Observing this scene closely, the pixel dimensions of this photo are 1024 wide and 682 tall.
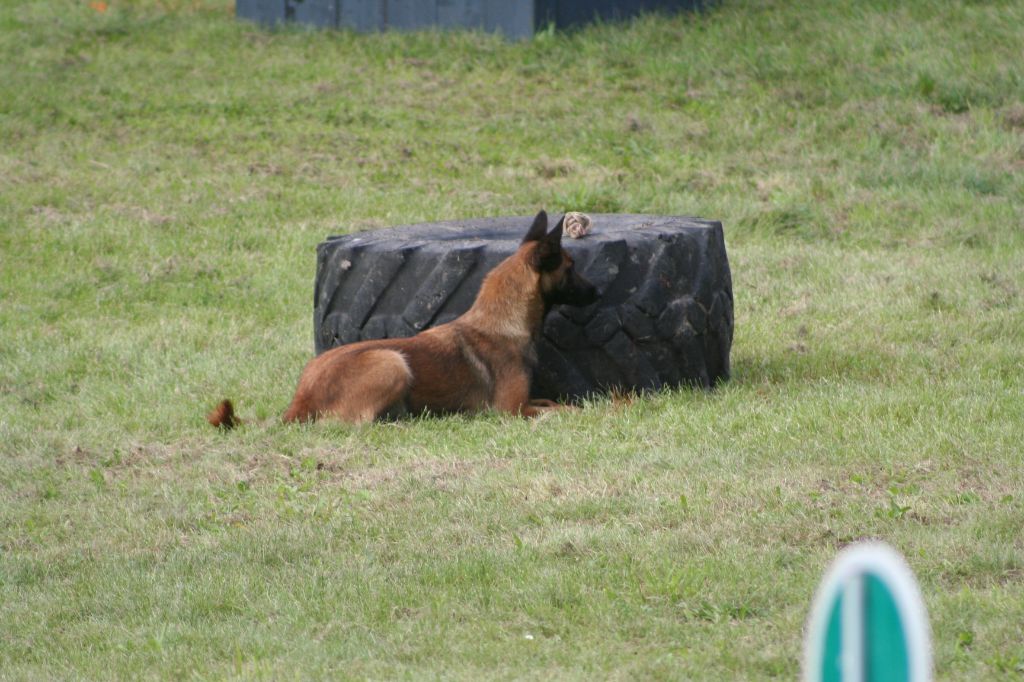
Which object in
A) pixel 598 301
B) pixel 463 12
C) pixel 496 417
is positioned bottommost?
pixel 496 417

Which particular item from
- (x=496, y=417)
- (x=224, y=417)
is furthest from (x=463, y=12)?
(x=224, y=417)

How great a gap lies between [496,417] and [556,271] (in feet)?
2.91

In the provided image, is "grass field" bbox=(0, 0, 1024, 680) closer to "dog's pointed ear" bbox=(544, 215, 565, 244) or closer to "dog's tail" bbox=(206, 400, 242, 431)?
"dog's tail" bbox=(206, 400, 242, 431)

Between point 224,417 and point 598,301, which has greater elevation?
point 598,301

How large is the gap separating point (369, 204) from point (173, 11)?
9.16 meters

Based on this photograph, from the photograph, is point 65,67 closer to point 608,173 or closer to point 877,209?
point 608,173

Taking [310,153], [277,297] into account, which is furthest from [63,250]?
[310,153]

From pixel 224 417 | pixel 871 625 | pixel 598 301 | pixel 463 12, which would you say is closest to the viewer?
pixel 871 625

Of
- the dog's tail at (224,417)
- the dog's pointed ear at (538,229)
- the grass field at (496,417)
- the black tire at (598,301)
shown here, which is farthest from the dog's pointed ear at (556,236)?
the dog's tail at (224,417)

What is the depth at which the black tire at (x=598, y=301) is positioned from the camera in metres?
8.17

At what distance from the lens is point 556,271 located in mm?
7941

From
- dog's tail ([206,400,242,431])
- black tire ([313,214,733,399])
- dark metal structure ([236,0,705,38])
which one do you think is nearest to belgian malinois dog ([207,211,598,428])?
dog's tail ([206,400,242,431])

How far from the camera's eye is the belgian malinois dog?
7.76 meters

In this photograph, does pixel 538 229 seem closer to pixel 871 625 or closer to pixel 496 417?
pixel 496 417
